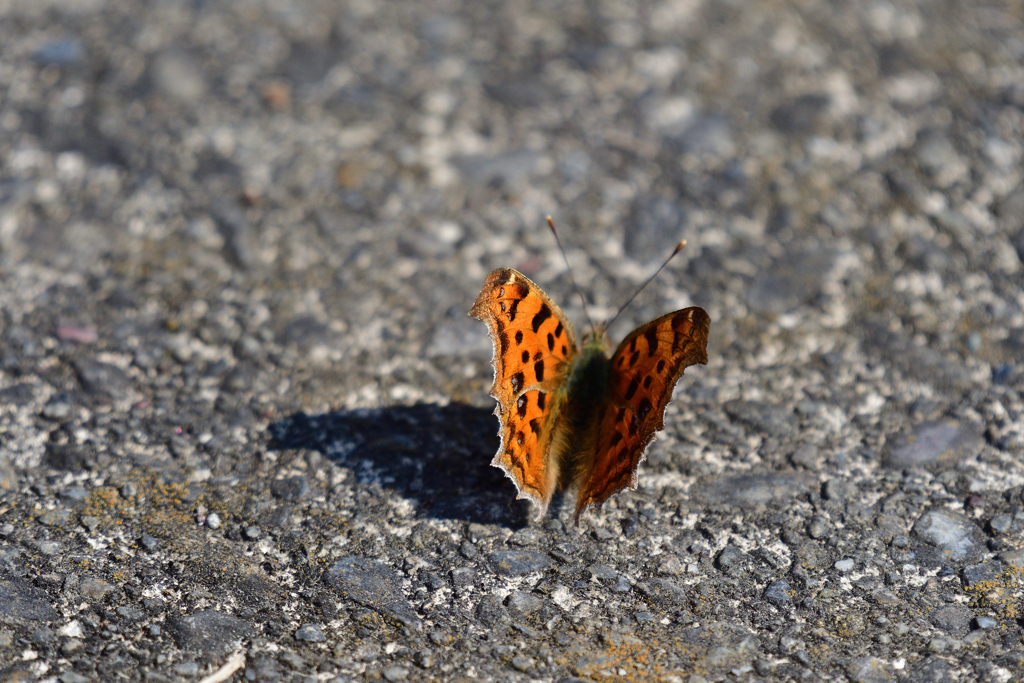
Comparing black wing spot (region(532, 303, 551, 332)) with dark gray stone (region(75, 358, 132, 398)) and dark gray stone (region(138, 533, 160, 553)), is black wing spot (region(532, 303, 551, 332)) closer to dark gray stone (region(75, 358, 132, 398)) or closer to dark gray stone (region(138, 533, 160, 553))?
dark gray stone (region(138, 533, 160, 553))

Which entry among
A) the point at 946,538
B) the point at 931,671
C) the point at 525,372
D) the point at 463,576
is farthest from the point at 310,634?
the point at 946,538

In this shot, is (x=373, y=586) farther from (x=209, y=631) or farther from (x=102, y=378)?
(x=102, y=378)

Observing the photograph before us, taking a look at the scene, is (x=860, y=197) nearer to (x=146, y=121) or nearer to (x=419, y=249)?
(x=419, y=249)

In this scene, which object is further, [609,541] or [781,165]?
[781,165]

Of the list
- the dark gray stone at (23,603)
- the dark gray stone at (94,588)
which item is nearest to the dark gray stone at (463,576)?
the dark gray stone at (94,588)

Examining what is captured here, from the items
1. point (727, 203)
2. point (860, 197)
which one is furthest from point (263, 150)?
point (860, 197)
